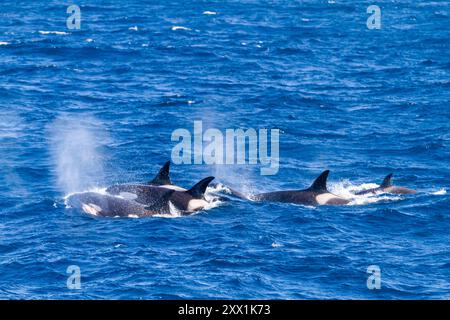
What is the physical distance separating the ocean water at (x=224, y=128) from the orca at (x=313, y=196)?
63 cm

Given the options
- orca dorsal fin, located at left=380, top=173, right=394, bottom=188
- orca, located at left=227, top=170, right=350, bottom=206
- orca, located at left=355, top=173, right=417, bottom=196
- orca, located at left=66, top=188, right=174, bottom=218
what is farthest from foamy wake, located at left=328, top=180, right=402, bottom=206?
orca, located at left=66, top=188, right=174, bottom=218

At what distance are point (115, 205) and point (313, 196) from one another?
6.94 meters

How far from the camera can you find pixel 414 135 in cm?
4653

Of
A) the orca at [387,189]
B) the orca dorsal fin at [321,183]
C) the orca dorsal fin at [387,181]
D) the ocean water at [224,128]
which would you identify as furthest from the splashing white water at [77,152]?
the orca dorsal fin at [387,181]

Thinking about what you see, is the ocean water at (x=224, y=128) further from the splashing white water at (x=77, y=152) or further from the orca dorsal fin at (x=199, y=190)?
the orca dorsal fin at (x=199, y=190)

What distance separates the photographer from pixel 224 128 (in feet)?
157

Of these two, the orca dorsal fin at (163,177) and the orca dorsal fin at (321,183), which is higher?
the orca dorsal fin at (163,177)

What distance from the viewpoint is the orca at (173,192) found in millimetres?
35406

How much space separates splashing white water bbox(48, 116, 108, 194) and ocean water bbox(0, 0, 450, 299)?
0.13 metres

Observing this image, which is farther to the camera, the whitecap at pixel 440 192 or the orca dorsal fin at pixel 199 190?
the whitecap at pixel 440 192

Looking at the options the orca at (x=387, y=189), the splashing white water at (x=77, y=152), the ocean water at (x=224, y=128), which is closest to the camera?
the ocean water at (x=224, y=128)
